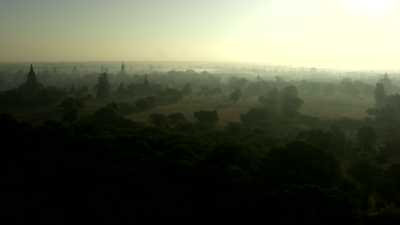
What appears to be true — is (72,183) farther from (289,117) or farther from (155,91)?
(155,91)

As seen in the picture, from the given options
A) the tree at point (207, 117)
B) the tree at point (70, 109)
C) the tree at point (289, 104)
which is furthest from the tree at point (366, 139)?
the tree at point (70, 109)

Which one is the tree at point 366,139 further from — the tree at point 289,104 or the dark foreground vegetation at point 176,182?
the tree at point 289,104

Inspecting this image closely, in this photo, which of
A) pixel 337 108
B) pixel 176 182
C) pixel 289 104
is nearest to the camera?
pixel 176 182

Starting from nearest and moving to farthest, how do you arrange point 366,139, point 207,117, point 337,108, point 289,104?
1. point 366,139
2. point 207,117
3. point 289,104
4. point 337,108

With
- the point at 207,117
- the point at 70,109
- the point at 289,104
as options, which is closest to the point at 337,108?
the point at 289,104

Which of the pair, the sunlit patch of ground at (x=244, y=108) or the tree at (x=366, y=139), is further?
the sunlit patch of ground at (x=244, y=108)

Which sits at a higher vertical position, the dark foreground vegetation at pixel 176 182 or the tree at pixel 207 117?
the dark foreground vegetation at pixel 176 182

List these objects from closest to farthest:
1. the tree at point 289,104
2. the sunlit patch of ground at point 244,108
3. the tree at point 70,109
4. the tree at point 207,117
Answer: the tree at point 207,117
the tree at point 70,109
the tree at point 289,104
the sunlit patch of ground at point 244,108

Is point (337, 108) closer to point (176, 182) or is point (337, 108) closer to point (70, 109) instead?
point (70, 109)

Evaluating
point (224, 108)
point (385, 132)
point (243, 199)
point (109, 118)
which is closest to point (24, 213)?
point (243, 199)

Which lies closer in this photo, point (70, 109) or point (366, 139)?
point (366, 139)

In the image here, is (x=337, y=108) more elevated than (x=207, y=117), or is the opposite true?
(x=207, y=117)
